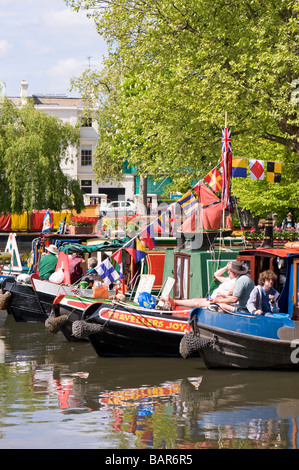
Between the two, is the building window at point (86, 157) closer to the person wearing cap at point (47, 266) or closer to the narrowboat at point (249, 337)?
the person wearing cap at point (47, 266)

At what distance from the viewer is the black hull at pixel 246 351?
14.0 metres

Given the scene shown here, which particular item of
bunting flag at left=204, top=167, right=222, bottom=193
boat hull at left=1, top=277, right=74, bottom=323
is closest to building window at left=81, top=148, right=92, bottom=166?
boat hull at left=1, top=277, right=74, bottom=323

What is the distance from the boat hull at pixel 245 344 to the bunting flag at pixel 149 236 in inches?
160

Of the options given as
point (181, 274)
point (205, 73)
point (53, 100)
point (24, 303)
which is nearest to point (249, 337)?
point (181, 274)

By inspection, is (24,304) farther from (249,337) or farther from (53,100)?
(53,100)

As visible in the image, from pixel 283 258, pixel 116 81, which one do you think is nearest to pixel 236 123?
pixel 283 258

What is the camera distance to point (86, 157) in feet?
237

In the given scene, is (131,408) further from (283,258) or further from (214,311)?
(283,258)

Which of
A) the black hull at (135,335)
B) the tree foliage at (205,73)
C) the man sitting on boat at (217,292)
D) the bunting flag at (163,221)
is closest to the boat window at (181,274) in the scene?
the man sitting on boat at (217,292)

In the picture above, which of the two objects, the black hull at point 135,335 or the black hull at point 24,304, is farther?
the black hull at point 24,304

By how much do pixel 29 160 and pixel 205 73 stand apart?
22272 millimetres

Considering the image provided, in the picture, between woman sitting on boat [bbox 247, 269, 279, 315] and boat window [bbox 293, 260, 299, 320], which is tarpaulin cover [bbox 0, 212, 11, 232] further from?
woman sitting on boat [bbox 247, 269, 279, 315]

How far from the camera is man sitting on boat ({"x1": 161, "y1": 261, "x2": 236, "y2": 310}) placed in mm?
14711
